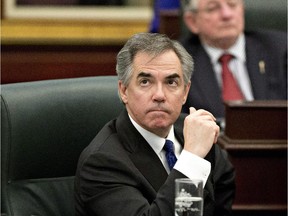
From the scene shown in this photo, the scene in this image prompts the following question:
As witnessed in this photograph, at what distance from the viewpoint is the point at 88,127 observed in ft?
9.25

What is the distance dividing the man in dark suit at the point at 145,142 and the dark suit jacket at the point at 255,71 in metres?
1.48

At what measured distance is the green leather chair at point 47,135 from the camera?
2.65m

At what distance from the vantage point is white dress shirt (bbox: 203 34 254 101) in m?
4.34

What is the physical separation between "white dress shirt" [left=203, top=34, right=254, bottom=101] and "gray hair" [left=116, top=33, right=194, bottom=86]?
1792 mm

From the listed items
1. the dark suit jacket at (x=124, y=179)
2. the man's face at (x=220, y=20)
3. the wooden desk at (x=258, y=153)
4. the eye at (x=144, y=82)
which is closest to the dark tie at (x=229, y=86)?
the man's face at (x=220, y=20)

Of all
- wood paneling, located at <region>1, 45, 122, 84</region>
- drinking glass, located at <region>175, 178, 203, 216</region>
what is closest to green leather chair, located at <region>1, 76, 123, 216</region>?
drinking glass, located at <region>175, 178, 203, 216</region>

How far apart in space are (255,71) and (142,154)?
1908 millimetres

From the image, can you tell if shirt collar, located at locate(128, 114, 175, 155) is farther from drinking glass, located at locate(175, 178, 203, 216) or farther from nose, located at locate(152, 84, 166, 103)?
drinking glass, located at locate(175, 178, 203, 216)

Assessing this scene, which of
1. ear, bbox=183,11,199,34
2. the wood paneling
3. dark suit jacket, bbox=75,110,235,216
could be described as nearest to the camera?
dark suit jacket, bbox=75,110,235,216

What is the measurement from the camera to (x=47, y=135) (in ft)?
8.98

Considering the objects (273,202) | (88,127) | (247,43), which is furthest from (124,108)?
(247,43)

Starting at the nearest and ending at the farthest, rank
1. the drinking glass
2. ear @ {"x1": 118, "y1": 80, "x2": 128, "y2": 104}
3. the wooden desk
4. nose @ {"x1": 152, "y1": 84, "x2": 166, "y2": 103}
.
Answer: the drinking glass → nose @ {"x1": 152, "y1": 84, "x2": 166, "y2": 103} → ear @ {"x1": 118, "y1": 80, "x2": 128, "y2": 104} → the wooden desk

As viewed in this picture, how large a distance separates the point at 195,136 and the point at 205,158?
21cm

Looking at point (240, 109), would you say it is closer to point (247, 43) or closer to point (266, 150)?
point (266, 150)
